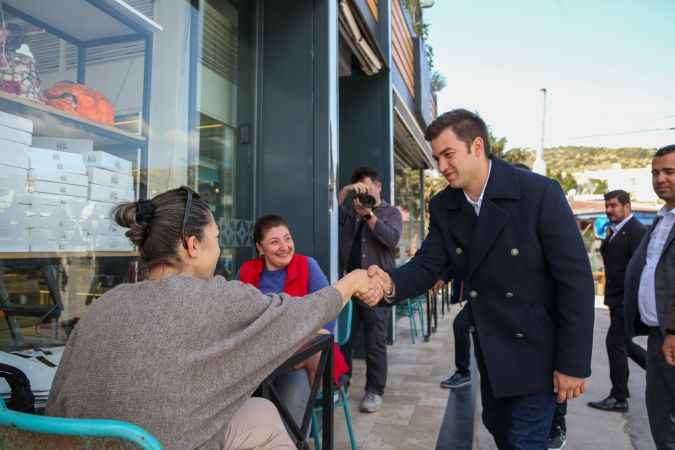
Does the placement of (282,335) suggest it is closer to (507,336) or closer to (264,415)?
(264,415)

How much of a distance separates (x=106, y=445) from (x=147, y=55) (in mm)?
2464

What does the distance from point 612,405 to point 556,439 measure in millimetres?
1229

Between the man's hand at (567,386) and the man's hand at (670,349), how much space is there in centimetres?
60

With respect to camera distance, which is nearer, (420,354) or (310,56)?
(310,56)

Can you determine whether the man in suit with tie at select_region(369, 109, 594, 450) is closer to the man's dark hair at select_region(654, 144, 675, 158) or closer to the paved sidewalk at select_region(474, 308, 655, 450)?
the man's dark hair at select_region(654, 144, 675, 158)

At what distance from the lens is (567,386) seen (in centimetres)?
184

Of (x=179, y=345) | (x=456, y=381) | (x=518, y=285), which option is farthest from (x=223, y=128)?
(x=456, y=381)

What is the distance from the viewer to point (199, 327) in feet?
4.33

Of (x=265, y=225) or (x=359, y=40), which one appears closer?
(x=265, y=225)

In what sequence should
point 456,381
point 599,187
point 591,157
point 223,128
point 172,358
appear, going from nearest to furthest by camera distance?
point 172,358
point 223,128
point 456,381
point 599,187
point 591,157

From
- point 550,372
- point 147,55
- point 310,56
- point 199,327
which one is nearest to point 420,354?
point 310,56

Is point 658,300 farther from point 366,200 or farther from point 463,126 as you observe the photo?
point 366,200

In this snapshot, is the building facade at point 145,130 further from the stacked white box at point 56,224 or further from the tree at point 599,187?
the tree at point 599,187

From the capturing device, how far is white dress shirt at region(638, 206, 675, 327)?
8.62 feet
